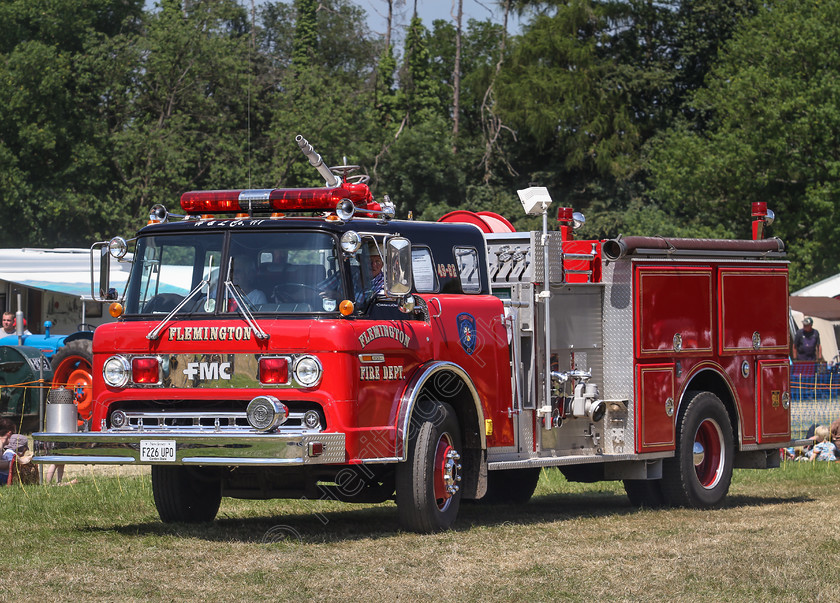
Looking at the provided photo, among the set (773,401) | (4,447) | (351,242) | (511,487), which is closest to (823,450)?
(773,401)

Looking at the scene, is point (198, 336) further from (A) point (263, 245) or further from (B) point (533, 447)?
(B) point (533, 447)

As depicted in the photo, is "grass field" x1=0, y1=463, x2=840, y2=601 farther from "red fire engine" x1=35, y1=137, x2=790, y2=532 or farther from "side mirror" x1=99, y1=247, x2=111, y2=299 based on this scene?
"side mirror" x1=99, y1=247, x2=111, y2=299

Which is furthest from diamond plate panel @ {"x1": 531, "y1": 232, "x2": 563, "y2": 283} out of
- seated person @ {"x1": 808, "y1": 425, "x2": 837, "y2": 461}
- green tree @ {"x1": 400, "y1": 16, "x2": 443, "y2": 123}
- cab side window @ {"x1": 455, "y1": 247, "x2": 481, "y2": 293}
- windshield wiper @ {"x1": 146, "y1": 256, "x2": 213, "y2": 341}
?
green tree @ {"x1": 400, "y1": 16, "x2": 443, "y2": 123}

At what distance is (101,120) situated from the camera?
48.1m

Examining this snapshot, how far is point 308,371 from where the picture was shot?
9.35 meters

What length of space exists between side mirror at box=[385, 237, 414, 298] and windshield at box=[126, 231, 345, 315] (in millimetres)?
367

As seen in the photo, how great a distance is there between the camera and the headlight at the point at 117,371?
32.4 ft

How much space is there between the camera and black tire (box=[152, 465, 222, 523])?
1075 cm

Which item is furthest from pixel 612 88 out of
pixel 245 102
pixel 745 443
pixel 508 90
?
pixel 745 443

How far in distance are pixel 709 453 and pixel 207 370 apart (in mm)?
5745

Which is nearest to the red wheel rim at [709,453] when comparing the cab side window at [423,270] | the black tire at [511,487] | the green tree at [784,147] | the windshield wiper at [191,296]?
the black tire at [511,487]

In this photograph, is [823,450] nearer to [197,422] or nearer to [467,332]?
[467,332]

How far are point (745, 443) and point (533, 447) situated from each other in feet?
10.2

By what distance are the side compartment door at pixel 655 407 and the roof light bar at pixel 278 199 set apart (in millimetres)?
3155
